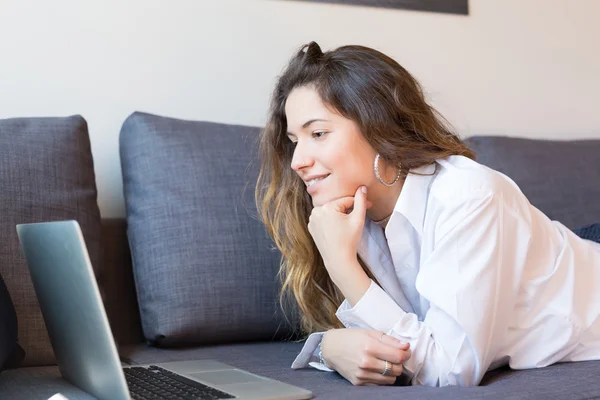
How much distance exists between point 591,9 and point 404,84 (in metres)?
1.29

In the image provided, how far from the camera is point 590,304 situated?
4.80 feet

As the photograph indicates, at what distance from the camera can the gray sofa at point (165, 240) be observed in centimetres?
153

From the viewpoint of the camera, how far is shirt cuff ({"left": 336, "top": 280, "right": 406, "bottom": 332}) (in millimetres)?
1371

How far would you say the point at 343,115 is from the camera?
1.50 meters

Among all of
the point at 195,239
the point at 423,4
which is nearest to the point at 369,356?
the point at 195,239

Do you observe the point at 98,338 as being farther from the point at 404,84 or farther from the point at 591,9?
the point at 591,9

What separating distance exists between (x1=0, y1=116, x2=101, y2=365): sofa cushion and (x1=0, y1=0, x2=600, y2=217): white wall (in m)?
0.22

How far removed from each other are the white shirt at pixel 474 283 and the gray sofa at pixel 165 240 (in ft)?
0.24

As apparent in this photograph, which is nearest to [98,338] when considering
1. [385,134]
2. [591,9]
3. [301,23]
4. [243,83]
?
[385,134]

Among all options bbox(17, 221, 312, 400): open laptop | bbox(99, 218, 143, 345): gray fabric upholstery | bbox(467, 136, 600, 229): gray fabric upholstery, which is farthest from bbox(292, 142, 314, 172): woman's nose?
bbox(467, 136, 600, 229): gray fabric upholstery

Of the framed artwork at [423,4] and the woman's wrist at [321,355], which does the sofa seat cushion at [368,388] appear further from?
the framed artwork at [423,4]

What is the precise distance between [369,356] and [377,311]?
111 mm

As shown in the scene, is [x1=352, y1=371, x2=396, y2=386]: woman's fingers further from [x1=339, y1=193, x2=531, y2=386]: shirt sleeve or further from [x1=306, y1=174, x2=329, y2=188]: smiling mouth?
[x1=306, y1=174, x2=329, y2=188]: smiling mouth

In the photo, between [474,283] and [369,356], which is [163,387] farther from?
[474,283]
